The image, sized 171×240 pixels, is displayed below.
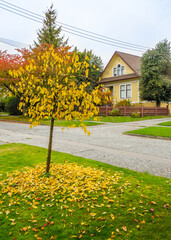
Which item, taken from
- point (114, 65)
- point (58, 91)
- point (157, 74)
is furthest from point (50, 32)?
point (58, 91)

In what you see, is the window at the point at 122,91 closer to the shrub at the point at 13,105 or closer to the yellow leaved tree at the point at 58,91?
the shrub at the point at 13,105

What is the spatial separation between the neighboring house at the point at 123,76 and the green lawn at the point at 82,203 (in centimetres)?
2757

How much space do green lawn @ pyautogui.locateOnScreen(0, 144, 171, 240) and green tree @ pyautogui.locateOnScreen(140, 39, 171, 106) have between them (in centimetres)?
2372

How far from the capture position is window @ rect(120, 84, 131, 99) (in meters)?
32.7

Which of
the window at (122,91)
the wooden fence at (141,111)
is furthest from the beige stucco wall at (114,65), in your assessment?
the wooden fence at (141,111)

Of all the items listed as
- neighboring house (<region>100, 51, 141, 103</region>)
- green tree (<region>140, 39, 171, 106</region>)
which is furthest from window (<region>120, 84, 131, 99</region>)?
green tree (<region>140, 39, 171, 106</region>)

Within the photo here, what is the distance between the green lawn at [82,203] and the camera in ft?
9.09

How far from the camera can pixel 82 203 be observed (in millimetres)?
3531

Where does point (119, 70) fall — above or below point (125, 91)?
above

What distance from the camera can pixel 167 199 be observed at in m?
3.62

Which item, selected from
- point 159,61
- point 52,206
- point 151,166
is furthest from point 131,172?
point 159,61

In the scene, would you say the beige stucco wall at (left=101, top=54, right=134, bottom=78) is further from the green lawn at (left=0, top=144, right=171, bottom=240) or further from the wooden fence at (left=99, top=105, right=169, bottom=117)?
the green lawn at (left=0, top=144, right=171, bottom=240)

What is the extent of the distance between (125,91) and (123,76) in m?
2.42

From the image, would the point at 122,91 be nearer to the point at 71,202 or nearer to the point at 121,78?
the point at 121,78
